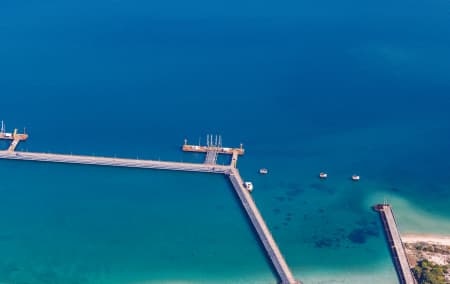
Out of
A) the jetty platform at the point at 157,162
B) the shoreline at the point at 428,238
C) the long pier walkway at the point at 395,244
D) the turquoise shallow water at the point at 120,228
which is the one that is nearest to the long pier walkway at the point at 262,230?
the jetty platform at the point at 157,162

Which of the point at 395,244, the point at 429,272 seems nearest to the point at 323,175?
the point at 395,244

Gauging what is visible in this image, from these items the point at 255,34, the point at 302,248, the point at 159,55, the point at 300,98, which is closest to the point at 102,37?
the point at 159,55

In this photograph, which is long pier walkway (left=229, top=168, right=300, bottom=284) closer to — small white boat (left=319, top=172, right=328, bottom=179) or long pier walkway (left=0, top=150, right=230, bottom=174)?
long pier walkway (left=0, top=150, right=230, bottom=174)

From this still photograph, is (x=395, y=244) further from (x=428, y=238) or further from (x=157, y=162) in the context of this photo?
(x=157, y=162)

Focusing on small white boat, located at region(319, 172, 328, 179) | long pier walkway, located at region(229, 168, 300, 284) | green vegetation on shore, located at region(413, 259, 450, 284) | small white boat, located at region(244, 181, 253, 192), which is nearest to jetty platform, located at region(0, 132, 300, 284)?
long pier walkway, located at region(229, 168, 300, 284)

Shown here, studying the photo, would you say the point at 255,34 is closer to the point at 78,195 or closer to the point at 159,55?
the point at 159,55
